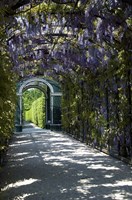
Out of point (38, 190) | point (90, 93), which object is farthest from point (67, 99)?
point (38, 190)

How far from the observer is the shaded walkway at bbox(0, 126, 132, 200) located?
194 inches

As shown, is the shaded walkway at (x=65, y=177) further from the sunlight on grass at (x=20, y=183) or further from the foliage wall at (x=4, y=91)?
the foliage wall at (x=4, y=91)

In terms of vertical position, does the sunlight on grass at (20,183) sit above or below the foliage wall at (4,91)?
below

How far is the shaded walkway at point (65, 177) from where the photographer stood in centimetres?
493

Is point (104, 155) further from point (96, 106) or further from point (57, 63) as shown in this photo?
point (57, 63)

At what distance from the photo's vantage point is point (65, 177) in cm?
616

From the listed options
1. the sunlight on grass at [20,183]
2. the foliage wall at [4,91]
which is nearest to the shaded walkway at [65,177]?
the sunlight on grass at [20,183]

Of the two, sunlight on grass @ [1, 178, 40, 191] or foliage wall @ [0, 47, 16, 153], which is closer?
foliage wall @ [0, 47, 16, 153]

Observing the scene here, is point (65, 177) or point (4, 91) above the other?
point (4, 91)

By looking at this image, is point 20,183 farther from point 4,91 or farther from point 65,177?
point 4,91

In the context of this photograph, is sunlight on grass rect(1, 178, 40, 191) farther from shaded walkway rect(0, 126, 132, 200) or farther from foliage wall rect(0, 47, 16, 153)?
foliage wall rect(0, 47, 16, 153)

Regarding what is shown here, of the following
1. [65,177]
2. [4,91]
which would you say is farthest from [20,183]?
[4,91]

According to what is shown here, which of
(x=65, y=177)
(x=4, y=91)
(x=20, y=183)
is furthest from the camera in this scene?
(x=65, y=177)

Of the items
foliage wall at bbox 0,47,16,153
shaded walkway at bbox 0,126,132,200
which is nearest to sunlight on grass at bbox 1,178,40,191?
shaded walkway at bbox 0,126,132,200
